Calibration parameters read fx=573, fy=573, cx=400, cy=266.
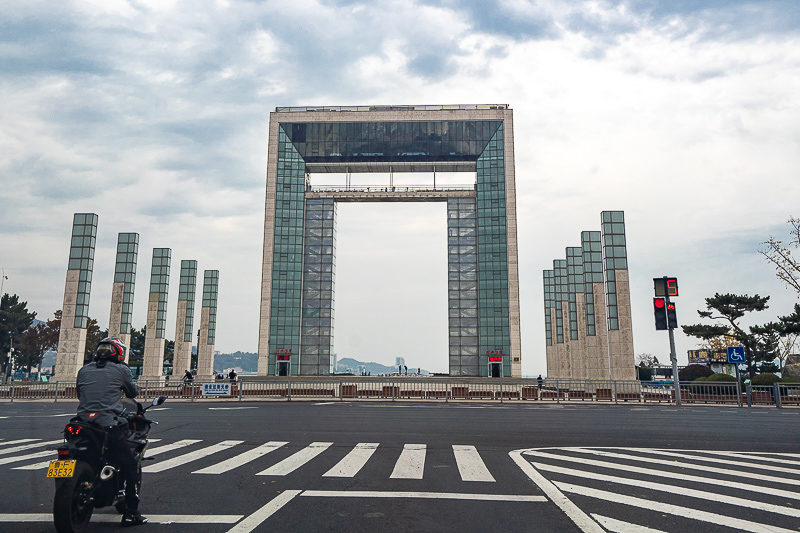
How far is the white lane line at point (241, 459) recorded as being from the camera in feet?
31.1

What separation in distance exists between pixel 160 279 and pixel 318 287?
2122 centimetres

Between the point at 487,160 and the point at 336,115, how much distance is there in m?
22.0

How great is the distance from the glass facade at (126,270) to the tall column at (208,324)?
1716 cm

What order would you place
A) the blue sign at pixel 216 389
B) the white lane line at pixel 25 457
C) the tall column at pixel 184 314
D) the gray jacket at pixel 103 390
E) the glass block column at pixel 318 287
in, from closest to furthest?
1. the gray jacket at pixel 103 390
2. the white lane line at pixel 25 457
3. the blue sign at pixel 216 389
4. the tall column at pixel 184 314
5. the glass block column at pixel 318 287

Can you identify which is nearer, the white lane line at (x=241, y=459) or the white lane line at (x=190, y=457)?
the white lane line at (x=241, y=459)

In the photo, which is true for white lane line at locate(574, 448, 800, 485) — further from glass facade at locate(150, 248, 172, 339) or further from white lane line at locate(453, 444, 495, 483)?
glass facade at locate(150, 248, 172, 339)

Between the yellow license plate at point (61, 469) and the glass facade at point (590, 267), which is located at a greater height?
the glass facade at point (590, 267)

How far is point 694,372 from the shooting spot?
5950 centimetres

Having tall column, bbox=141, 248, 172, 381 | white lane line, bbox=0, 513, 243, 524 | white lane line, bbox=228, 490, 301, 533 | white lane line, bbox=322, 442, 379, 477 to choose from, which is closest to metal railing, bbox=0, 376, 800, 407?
white lane line, bbox=322, 442, 379, 477

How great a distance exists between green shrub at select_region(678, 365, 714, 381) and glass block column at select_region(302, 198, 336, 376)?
43632 mm

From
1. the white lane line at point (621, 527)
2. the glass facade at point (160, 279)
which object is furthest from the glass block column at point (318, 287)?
the white lane line at point (621, 527)

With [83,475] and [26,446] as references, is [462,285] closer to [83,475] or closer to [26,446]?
[26,446]

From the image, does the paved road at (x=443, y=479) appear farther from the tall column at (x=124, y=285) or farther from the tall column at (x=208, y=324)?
the tall column at (x=208, y=324)

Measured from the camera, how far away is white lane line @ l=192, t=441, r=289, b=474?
9.48 meters
